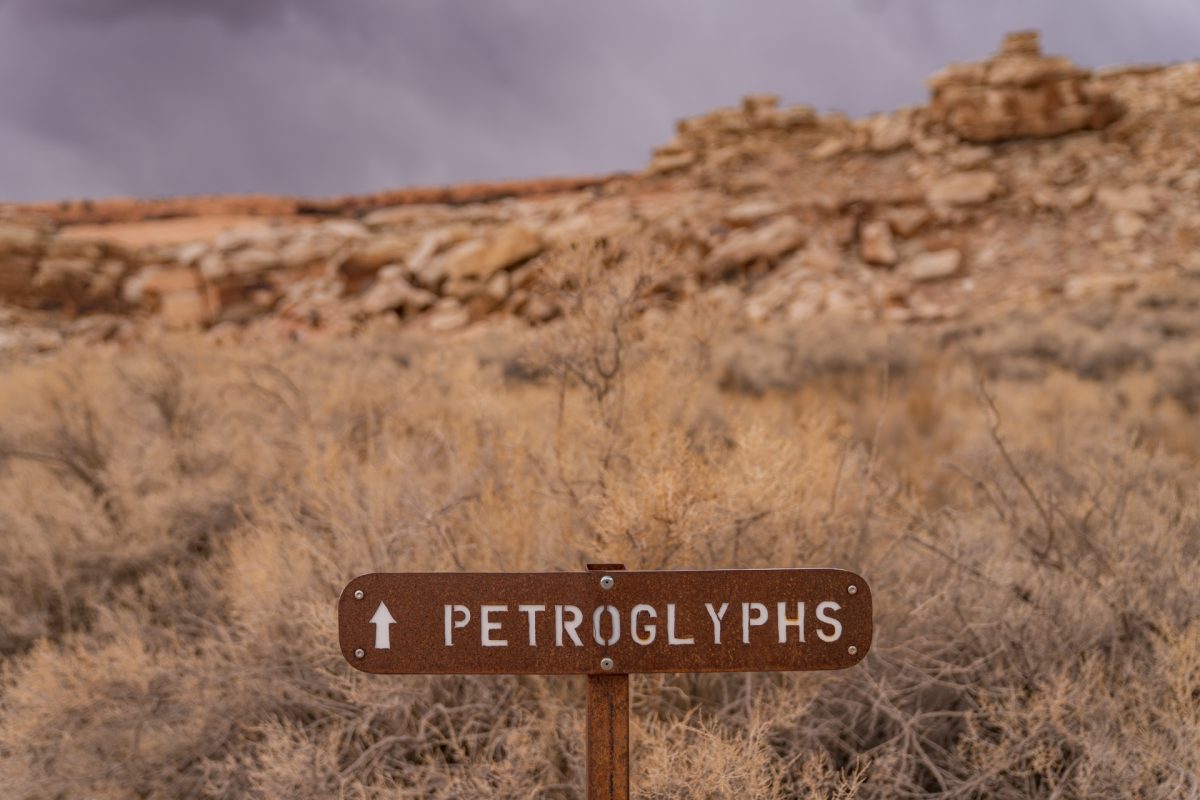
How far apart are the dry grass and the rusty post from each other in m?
0.49

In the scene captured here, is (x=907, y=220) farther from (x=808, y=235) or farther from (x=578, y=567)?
(x=578, y=567)

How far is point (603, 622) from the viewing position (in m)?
1.60

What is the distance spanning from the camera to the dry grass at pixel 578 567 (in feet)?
7.89

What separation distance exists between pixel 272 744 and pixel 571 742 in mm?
926

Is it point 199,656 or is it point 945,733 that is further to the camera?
point 199,656

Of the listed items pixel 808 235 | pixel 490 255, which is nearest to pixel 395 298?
pixel 490 255

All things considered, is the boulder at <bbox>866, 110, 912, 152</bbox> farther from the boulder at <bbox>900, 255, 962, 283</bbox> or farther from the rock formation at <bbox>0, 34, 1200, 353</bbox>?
the boulder at <bbox>900, 255, 962, 283</bbox>

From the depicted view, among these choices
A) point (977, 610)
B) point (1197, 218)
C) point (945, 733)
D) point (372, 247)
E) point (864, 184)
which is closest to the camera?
point (945, 733)

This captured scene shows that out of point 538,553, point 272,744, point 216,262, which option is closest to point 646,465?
point 538,553

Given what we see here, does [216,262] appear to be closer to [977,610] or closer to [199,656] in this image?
[199,656]

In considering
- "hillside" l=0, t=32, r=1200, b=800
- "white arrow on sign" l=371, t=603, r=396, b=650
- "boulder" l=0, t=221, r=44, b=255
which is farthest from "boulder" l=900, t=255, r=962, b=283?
"boulder" l=0, t=221, r=44, b=255

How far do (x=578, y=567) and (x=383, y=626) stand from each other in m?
1.45

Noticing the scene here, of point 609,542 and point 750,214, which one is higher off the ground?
point 750,214

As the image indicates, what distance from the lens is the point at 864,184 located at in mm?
16109
